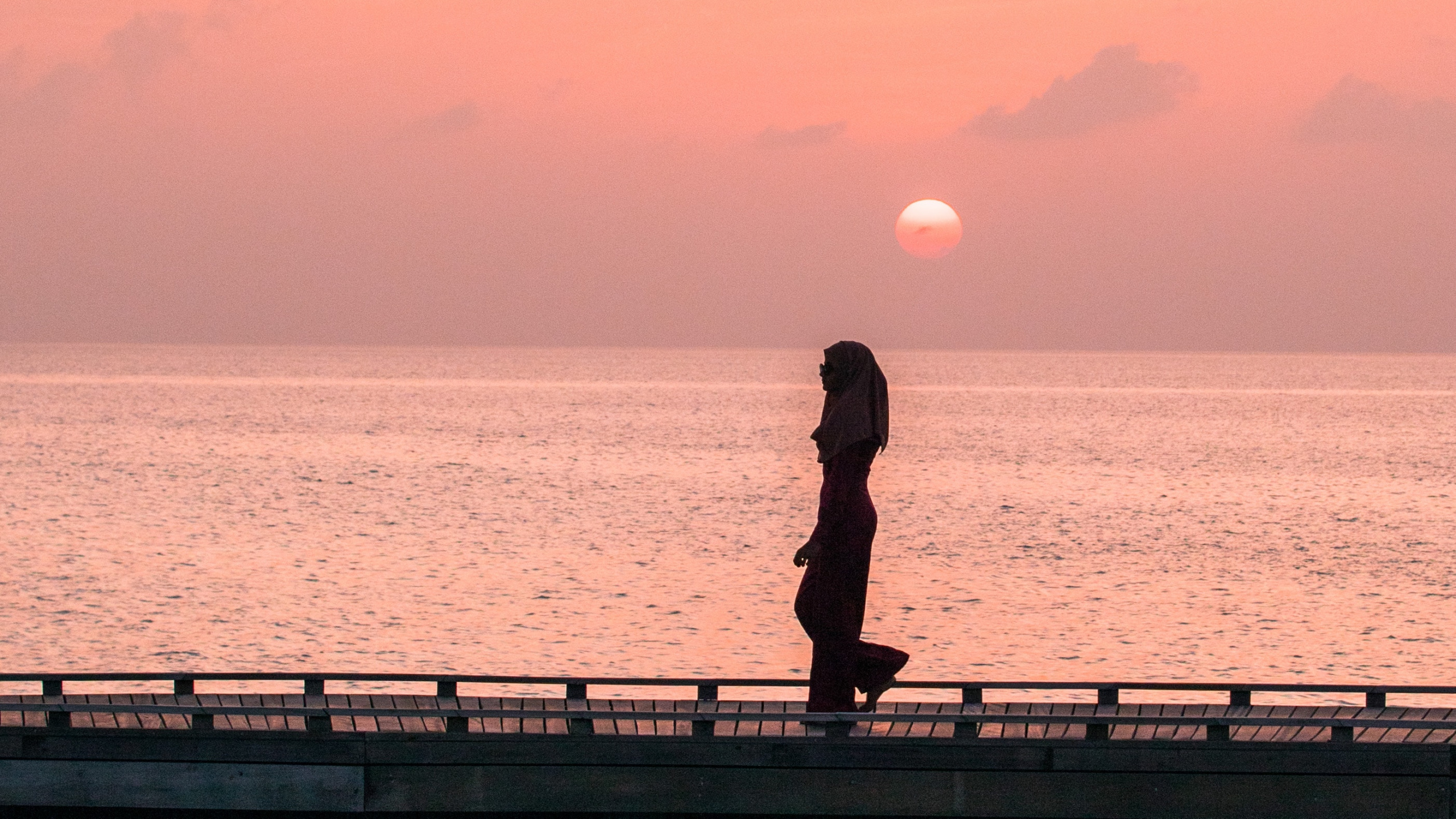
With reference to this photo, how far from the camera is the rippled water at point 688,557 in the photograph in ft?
86.5

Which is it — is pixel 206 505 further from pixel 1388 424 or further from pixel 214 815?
pixel 1388 424

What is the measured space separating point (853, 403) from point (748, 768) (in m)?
1.93

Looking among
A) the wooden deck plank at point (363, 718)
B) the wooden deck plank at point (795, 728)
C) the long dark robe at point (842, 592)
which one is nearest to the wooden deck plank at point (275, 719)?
the wooden deck plank at point (363, 718)

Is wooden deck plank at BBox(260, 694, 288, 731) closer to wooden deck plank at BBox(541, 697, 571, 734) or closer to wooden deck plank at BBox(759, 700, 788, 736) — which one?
wooden deck plank at BBox(541, 697, 571, 734)

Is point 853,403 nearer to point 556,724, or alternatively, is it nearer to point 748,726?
point 748,726

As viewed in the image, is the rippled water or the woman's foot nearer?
the woman's foot

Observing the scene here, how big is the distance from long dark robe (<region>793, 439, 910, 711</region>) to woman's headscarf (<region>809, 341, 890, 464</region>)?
6 centimetres

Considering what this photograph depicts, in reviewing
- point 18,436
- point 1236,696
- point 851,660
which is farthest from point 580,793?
point 18,436

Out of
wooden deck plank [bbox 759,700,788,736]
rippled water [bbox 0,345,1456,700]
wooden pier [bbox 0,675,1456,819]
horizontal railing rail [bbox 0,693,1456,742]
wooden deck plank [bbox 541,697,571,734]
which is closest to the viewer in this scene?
wooden pier [bbox 0,675,1456,819]

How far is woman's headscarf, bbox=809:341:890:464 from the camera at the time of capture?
26.7 ft

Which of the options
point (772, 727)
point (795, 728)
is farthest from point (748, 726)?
point (795, 728)

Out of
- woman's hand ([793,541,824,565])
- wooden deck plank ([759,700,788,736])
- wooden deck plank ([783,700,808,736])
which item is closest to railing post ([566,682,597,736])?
wooden deck plank ([759,700,788,736])

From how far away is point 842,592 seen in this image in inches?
331

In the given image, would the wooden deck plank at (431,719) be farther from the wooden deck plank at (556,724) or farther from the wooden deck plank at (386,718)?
the wooden deck plank at (556,724)
